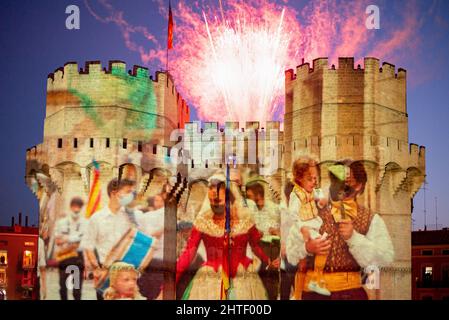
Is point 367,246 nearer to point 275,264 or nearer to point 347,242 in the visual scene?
point 347,242

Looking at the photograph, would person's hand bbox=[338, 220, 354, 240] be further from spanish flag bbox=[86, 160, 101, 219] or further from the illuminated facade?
spanish flag bbox=[86, 160, 101, 219]

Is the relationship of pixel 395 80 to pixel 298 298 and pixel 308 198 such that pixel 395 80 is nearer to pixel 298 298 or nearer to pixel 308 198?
pixel 308 198

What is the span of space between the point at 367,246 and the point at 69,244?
1046 cm

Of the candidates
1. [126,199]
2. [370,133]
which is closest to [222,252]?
[126,199]

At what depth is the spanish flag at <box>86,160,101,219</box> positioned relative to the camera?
33.6 metres

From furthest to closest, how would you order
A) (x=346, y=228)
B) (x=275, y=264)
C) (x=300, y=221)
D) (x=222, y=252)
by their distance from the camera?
1. (x=222, y=252)
2. (x=275, y=264)
3. (x=300, y=221)
4. (x=346, y=228)

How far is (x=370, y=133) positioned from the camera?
3338cm

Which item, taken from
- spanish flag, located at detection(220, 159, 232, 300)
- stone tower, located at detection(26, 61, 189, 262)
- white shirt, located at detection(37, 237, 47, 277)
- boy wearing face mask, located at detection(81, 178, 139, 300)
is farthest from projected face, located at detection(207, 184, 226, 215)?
white shirt, located at detection(37, 237, 47, 277)

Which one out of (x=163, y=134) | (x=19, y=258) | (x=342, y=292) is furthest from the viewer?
(x=19, y=258)

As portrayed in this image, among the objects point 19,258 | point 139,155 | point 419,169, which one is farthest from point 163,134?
point 19,258

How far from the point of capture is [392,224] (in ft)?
110

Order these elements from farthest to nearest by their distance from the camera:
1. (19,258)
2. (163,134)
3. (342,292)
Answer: (19,258) → (163,134) → (342,292)

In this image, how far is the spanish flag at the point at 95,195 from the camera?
110 feet

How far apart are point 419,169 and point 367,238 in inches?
145
